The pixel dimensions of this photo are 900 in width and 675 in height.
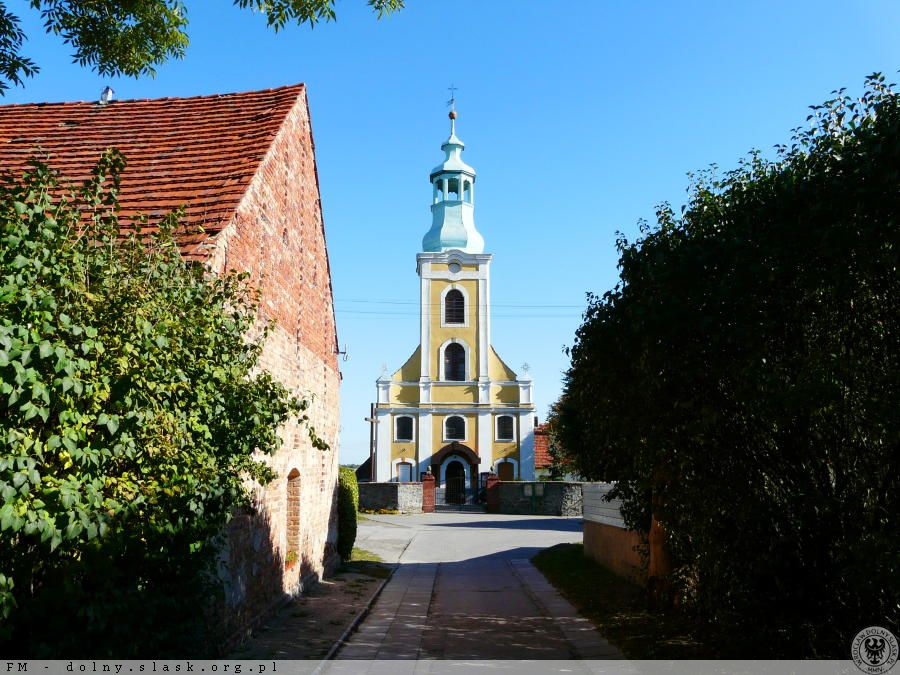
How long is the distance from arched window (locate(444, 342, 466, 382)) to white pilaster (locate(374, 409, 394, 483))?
4739 millimetres

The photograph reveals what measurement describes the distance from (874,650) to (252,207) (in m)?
7.75

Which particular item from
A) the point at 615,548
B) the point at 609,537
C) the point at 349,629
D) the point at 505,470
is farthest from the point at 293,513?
the point at 505,470

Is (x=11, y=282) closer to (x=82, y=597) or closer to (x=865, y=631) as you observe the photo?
(x=82, y=597)

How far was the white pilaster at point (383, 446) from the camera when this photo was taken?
47.3 meters

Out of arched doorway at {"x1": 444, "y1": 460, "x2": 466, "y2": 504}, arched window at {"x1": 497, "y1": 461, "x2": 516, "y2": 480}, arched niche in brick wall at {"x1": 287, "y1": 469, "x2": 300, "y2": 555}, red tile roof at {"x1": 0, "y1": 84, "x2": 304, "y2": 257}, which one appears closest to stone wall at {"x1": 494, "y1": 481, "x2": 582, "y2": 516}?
arched window at {"x1": 497, "y1": 461, "x2": 516, "y2": 480}

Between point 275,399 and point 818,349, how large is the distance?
4586 millimetres

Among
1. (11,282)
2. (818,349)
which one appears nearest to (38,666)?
(11,282)

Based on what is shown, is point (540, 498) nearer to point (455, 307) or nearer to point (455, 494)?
point (455, 494)

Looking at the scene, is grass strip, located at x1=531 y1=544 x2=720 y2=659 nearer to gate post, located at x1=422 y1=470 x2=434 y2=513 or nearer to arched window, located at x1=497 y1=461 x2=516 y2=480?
gate post, located at x1=422 y1=470 x2=434 y2=513

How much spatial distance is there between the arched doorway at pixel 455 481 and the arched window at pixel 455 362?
548 cm

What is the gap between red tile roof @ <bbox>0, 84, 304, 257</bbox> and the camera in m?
8.76

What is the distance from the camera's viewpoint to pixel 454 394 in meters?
48.0

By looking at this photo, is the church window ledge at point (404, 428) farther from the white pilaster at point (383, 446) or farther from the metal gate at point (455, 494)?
the metal gate at point (455, 494)

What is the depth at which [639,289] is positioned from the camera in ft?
25.9
